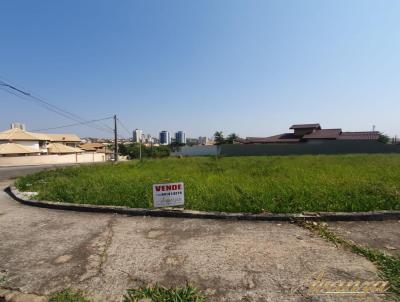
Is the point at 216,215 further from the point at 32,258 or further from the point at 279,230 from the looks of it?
the point at 32,258

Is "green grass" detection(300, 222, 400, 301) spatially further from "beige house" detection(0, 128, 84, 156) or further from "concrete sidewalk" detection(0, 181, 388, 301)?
"beige house" detection(0, 128, 84, 156)

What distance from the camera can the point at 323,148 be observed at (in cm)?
2764

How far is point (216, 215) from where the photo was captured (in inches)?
196

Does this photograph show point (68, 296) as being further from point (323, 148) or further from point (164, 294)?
point (323, 148)

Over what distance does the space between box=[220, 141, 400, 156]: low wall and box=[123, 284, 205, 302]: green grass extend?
2723 centimetres

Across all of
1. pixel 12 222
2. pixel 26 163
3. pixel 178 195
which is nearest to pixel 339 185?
pixel 178 195

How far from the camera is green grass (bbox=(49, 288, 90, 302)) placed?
8.15ft

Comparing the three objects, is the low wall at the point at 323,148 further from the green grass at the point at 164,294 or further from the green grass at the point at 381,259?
the green grass at the point at 164,294

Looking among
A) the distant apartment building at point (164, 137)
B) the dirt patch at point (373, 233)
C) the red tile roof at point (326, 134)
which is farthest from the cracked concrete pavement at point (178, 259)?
the distant apartment building at point (164, 137)

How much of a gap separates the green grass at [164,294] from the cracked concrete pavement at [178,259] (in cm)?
11

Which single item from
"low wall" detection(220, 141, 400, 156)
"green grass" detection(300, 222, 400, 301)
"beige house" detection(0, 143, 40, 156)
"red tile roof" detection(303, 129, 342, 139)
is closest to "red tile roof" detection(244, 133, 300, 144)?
"red tile roof" detection(303, 129, 342, 139)

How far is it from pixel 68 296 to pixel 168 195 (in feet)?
9.73

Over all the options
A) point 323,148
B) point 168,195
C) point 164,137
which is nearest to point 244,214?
point 168,195

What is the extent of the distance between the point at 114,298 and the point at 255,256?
1.76 m
